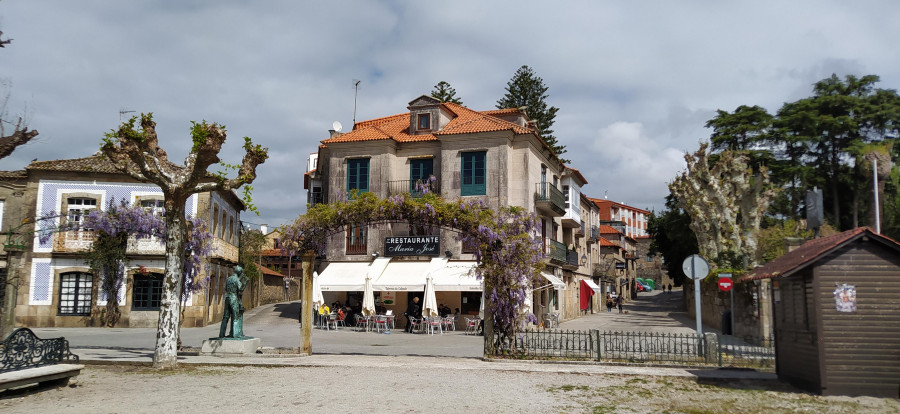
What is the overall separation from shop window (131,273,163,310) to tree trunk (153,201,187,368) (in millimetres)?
17102

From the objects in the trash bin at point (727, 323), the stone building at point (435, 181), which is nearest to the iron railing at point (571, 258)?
the stone building at point (435, 181)

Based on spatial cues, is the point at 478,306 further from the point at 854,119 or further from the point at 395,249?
the point at 854,119

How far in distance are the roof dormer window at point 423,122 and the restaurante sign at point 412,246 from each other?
19.7 feet

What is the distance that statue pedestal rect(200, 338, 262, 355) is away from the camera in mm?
15297

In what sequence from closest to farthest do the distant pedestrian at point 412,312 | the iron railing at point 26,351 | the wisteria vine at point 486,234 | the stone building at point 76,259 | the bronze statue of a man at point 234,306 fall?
the iron railing at point 26,351 < the wisteria vine at point 486,234 < the bronze statue of a man at point 234,306 < the distant pedestrian at point 412,312 < the stone building at point 76,259

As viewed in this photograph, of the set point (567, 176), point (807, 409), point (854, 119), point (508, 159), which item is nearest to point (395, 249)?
point (508, 159)

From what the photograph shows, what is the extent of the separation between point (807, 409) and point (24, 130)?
42.7 feet

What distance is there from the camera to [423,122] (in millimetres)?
32656

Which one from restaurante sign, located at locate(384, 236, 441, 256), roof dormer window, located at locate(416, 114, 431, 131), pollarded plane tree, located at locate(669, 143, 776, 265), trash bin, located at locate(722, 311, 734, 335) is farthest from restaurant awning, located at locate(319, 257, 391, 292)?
pollarded plane tree, located at locate(669, 143, 776, 265)

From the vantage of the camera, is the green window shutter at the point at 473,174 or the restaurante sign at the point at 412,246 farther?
the green window shutter at the point at 473,174

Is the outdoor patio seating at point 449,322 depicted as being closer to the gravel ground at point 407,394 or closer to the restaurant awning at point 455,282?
the restaurant awning at point 455,282

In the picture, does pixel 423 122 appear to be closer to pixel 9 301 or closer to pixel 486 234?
pixel 486 234

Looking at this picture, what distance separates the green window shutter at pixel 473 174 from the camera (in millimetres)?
29984

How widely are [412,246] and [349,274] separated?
10.6ft
